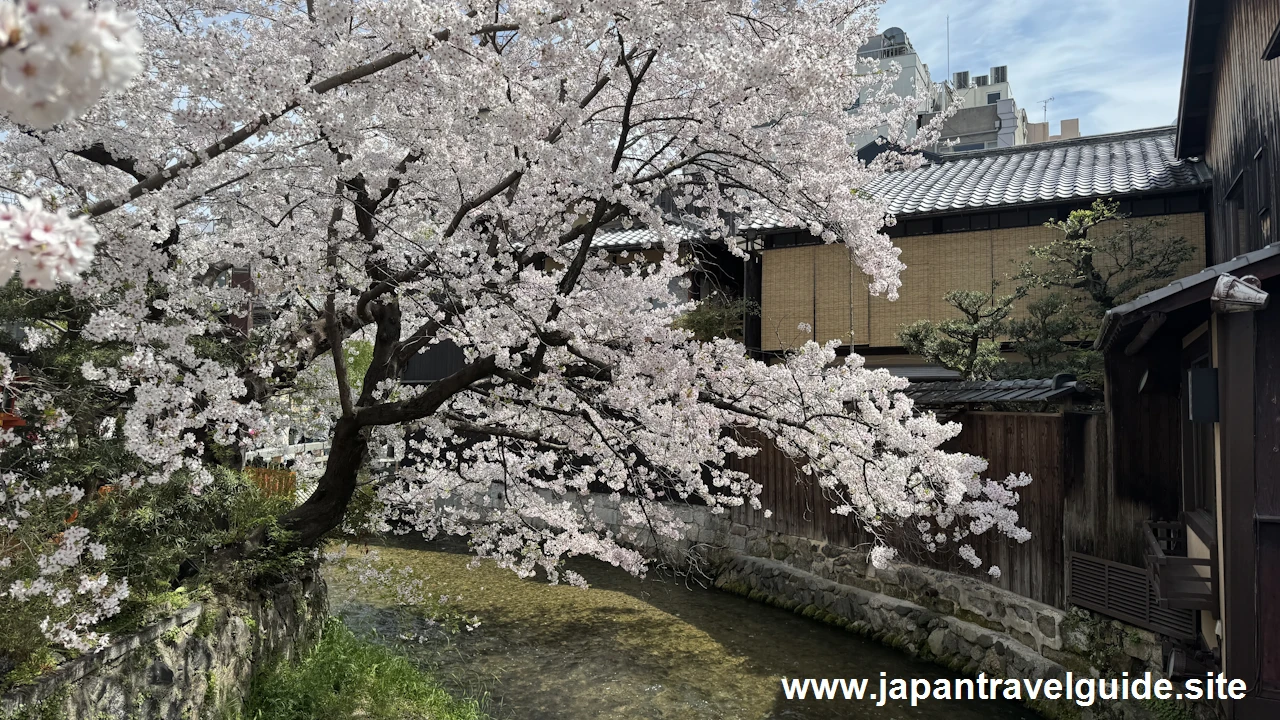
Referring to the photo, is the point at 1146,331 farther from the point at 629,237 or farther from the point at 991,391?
the point at 629,237

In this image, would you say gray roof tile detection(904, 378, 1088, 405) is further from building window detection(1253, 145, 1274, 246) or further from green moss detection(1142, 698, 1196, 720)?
green moss detection(1142, 698, 1196, 720)

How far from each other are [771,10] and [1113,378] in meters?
5.17

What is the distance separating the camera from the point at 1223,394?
5.45 meters

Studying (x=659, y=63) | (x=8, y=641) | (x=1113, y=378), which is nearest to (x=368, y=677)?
(x=8, y=641)

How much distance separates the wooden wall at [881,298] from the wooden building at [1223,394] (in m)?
2.89

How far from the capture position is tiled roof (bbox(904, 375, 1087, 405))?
28.6 feet

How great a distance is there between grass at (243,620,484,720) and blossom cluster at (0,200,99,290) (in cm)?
607

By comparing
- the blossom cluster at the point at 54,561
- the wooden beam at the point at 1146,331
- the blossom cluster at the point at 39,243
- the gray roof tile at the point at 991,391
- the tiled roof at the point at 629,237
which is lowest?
the blossom cluster at the point at 54,561

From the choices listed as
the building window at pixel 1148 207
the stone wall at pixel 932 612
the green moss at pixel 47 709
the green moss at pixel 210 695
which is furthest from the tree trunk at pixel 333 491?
the building window at pixel 1148 207

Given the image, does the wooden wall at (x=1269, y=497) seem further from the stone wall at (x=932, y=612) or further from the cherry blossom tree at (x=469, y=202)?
the cherry blossom tree at (x=469, y=202)

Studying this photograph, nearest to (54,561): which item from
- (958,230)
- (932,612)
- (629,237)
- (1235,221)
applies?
(932,612)

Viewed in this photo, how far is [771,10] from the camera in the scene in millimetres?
6160

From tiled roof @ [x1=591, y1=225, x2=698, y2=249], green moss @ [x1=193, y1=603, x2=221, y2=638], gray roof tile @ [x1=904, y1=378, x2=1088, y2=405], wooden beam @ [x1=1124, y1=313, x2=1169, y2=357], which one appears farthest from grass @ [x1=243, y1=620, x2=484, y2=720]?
tiled roof @ [x1=591, y1=225, x2=698, y2=249]

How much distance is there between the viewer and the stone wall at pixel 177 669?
182 inches
